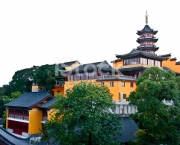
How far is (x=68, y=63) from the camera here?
4225 cm

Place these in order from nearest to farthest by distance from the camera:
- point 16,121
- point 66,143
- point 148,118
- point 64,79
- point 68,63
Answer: point 66,143, point 148,118, point 16,121, point 64,79, point 68,63

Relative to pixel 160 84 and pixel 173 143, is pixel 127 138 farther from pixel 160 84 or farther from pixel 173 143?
pixel 160 84

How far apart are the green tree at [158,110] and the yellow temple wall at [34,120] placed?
14413 mm

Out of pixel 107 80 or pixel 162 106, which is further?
pixel 107 80

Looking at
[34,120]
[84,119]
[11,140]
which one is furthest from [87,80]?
[84,119]

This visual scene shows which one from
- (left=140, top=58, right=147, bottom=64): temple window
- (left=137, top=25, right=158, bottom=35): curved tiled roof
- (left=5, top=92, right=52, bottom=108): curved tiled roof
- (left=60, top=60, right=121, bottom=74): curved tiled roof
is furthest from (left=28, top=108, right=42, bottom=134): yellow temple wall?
(left=137, top=25, right=158, bottom=35): curved tiled roof

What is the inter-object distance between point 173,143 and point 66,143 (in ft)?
24.8

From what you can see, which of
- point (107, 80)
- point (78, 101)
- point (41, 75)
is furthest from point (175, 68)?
point (78, 101)

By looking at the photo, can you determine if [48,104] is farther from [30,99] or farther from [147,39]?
[147,39]

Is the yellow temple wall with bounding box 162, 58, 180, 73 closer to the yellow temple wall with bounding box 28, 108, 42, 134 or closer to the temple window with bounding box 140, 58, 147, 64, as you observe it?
the temple window with bounding box 140, 58, 147, 64

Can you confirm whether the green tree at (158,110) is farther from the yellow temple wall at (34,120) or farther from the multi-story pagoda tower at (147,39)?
the multi-story pagoda tower at (147,39)

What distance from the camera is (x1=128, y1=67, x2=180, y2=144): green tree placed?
15.4 meters

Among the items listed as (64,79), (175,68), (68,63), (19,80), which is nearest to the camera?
(64,79)

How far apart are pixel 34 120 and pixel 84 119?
15794mm
